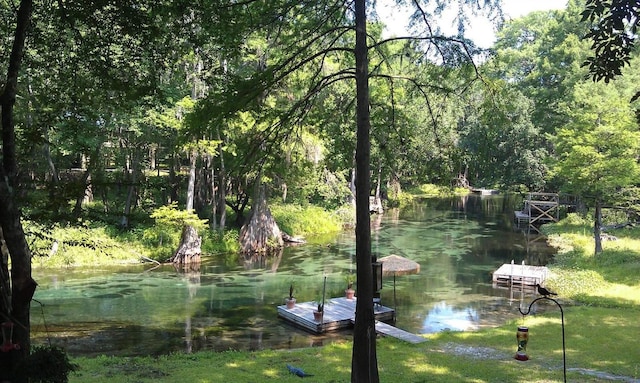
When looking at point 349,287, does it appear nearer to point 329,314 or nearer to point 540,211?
point 329,314

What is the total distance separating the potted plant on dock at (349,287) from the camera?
19125mm

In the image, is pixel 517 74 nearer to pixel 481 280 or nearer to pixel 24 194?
pixel 481 280

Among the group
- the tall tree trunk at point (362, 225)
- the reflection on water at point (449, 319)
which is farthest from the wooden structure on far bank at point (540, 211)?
the tall tree trunk at point (362, 225)

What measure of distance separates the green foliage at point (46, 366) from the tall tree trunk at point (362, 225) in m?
4.55

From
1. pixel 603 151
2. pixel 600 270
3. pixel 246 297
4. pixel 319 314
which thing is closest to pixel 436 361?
pixel 319 314

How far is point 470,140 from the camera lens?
37000 mm

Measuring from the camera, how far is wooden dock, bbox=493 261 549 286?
21.8 meters

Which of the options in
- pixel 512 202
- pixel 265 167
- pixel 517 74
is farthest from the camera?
pixel 512 202

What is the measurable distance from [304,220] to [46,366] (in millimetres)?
31897

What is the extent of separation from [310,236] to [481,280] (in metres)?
14.5

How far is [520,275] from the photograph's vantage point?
867 inches

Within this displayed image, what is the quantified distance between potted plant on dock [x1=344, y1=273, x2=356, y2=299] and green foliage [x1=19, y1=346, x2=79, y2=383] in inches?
574

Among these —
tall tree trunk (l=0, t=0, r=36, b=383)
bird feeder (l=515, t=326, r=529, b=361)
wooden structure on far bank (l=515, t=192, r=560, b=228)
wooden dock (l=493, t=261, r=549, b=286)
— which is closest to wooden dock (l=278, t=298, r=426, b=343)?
bird feeder (l=515, t=326, r=529, b=361)

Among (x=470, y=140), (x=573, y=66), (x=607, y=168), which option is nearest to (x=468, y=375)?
(x=607, y=168)
